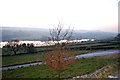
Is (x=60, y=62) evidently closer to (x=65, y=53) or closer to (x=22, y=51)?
(x=65, y=53)

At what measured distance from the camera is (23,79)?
72.9 ft

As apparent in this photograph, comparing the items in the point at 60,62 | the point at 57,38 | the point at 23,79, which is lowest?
the point at 23,79

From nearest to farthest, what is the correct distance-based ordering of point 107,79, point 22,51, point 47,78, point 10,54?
point 107,79 < point 47,78 < point 10,54 < point 22,51

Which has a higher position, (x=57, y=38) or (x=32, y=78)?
(x=57, y=38)

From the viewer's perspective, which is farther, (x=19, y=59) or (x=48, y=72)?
(x=19, y=59)

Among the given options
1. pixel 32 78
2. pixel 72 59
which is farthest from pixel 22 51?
pixel 72 59

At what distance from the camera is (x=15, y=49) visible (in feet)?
169

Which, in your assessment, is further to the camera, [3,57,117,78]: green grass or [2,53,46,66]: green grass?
[2,53,46,66]: green grass

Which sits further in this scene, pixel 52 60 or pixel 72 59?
pixel 72 59

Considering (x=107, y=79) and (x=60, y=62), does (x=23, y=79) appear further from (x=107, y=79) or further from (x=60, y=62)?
(x=107, y=79)

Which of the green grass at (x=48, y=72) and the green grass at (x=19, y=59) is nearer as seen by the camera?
the green grass at (x=48, y=72)

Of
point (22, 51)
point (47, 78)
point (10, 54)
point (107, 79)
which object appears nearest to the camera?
point (107, 79)

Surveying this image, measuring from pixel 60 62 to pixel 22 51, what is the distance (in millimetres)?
35646

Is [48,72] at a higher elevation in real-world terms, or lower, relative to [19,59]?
lower
